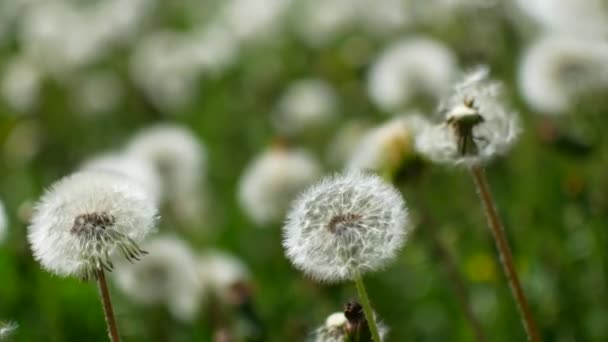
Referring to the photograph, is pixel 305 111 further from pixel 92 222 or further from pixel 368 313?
pixel 368 313

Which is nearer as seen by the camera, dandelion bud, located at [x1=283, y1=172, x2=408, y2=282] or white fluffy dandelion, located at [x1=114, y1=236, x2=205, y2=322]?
dandelion bud, located at [x1=283, y1=172, x2=408, y2=282]

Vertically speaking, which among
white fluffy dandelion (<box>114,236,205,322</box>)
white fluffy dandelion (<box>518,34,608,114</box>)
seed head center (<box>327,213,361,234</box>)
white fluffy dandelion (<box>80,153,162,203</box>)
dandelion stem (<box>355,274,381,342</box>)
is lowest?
dandelion stem (<box>355,274,381,342</box>)

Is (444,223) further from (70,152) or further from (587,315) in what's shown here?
(70,152)

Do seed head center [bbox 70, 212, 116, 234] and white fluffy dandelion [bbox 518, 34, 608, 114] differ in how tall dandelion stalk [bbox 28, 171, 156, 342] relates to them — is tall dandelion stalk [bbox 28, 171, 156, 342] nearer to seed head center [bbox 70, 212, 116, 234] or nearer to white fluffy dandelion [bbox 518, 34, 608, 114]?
seed head center [bbox 70, 212, 116, 234]

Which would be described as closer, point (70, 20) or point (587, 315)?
point (587, 315)

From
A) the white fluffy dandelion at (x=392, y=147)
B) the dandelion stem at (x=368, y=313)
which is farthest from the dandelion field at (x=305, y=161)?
the dandelion stem at (x=368, y=313)

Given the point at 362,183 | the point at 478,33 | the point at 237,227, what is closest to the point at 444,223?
the point at 237,227

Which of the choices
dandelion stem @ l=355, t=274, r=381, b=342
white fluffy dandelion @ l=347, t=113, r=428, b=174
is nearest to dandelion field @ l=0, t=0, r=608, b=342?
white fluffy dandelion @ l=347, t=113, r=428, b=174

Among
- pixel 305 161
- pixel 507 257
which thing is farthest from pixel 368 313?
pixel 305 161
